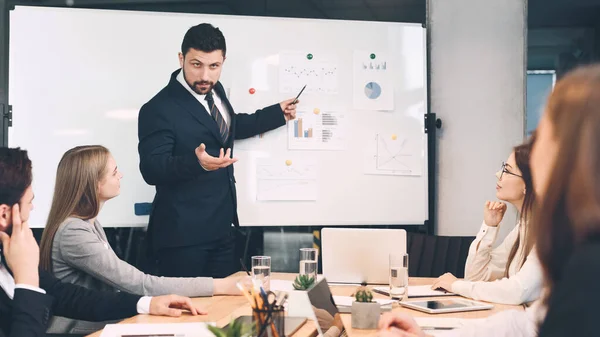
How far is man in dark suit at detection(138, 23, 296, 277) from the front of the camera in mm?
3496

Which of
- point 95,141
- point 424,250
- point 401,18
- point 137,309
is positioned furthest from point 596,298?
point 401,18

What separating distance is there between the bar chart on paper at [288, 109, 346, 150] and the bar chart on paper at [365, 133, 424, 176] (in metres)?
0.21

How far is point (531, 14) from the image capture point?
414cm

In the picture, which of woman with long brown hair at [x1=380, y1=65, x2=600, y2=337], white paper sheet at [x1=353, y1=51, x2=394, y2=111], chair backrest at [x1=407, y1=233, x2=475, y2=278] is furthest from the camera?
white paper sheet at [x1=353, y1=51, x2=394, y2=111]

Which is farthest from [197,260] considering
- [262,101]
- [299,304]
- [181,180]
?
[299,304]

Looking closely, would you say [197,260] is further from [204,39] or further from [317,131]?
[204,39]

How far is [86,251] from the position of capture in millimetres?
2354

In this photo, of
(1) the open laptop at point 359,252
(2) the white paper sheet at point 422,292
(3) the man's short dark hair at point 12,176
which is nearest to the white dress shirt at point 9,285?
(3) the man's short dark hair at point 12,176

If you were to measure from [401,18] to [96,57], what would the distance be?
193 cm

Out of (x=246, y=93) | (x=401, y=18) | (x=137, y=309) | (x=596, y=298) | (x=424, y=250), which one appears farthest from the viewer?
(x=401, y=18)

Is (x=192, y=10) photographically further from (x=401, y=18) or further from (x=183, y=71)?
(x=401, y=18)

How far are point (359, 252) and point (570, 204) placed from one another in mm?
1823

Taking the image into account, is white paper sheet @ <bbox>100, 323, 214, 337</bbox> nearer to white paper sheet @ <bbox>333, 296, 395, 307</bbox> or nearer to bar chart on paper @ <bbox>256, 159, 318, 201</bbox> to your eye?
white paper sheet @ <bbox>333, 296, 395, 307</bbox>

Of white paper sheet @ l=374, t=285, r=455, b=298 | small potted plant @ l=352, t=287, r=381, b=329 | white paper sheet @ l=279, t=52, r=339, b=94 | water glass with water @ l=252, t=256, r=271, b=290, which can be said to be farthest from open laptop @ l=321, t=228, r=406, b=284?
white paper sheet @ l=279, t=52, r=339, b=94
